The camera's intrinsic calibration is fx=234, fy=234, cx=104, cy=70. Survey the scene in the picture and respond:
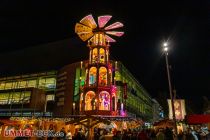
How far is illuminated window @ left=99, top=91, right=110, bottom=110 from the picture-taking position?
1739 inches

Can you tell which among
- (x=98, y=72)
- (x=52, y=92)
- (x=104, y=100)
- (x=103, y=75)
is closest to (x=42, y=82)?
(x=52, y=92)

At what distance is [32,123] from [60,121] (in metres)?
4.11

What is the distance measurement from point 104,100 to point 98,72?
5.64m

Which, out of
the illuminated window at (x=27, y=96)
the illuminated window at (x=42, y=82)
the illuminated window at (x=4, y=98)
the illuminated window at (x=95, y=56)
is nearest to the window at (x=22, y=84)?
the illuminated window at (x=4, y=98)

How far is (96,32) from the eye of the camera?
4981cm

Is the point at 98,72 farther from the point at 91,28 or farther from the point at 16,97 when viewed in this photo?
the point at 16,97

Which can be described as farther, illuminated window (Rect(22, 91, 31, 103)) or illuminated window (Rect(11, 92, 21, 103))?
illuminated window (Rect(11, 92, 21, 103))

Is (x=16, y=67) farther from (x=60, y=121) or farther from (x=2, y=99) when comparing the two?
(x=60, y=121)

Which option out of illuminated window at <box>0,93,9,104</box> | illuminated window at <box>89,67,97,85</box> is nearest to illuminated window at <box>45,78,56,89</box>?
illuminated window at <box>0,93,9,104</box>

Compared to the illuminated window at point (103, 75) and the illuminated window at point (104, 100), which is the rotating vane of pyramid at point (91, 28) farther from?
the illuminated window at point (104, 100)

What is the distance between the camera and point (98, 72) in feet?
152

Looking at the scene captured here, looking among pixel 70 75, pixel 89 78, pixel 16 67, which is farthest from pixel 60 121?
pixel 16 67

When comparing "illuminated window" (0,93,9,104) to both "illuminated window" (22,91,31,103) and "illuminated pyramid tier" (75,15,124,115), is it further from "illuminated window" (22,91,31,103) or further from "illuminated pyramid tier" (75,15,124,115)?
"illuminated pyramid tier" (75,15,124,115)

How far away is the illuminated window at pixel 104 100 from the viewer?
4417cm
